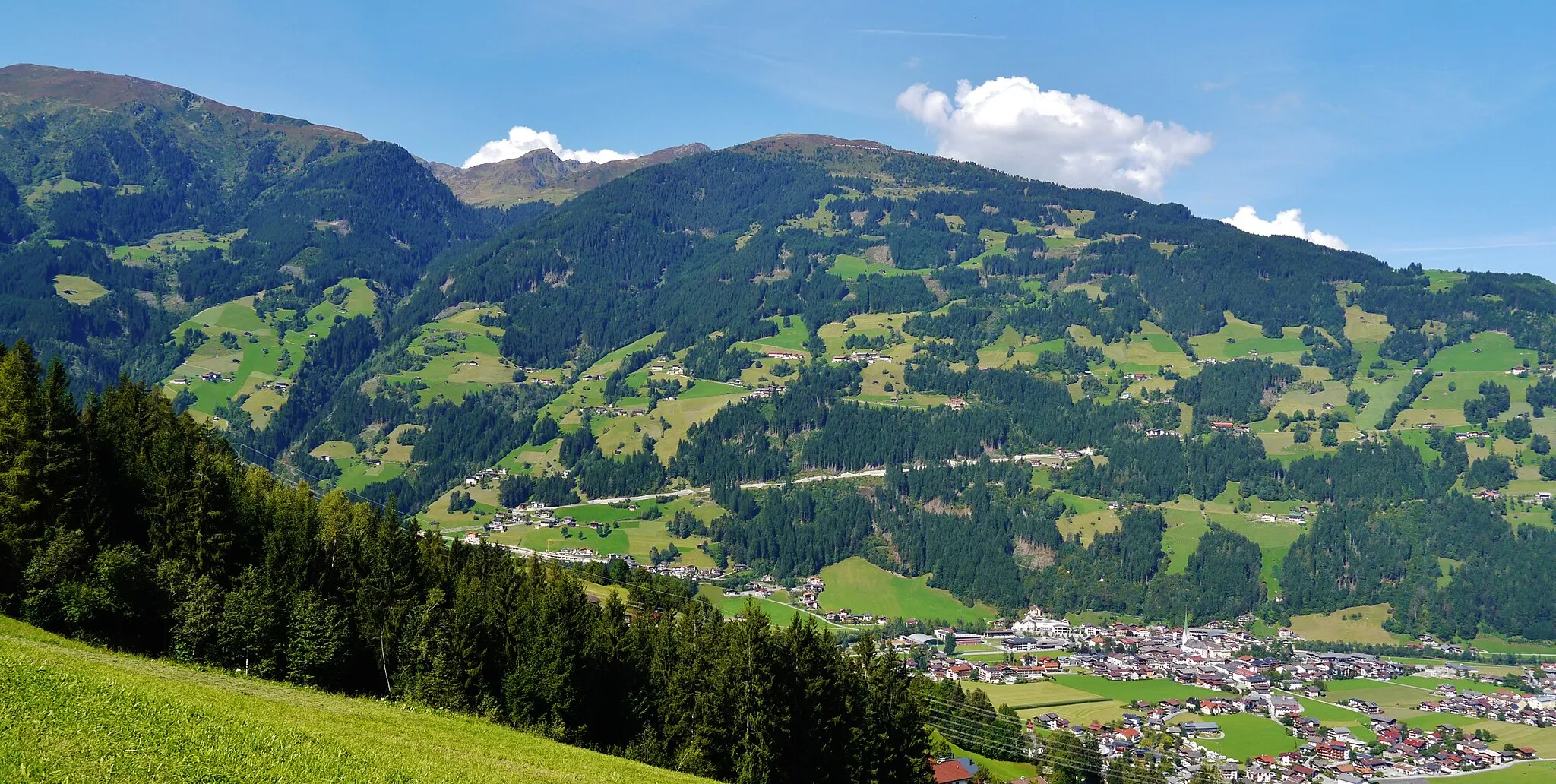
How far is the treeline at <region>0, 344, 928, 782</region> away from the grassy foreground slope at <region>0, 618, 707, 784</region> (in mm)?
6336

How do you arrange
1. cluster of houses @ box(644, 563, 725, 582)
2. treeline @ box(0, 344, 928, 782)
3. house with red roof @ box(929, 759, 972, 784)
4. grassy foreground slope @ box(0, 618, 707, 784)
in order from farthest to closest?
cluster of houses @ box(644, 563, 725, 582)
house with red roof @ box(929, 759, 972, 784)
treeline @ box(0, 344, 928, 782)
grassy foreground slope @ box(0, 618, 707, 784)

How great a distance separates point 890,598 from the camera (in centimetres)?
18738

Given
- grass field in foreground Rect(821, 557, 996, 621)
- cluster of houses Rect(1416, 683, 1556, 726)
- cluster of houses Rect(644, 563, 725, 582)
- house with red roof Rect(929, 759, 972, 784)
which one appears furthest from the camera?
grass field in foreground Rect(821, 557, 996, 621)

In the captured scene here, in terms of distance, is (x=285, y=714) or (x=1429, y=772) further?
(x=1429, y=772)

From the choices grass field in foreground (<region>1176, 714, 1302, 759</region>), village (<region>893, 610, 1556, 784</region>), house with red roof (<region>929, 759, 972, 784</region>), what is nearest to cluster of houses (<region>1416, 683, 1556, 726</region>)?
village (<region>893, 610, 1556, 784</region>)

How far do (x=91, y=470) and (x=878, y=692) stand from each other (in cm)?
4346

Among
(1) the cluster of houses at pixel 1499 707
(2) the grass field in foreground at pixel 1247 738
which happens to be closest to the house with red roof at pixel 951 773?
(2) the grass field in foreground at pixel 1247 738

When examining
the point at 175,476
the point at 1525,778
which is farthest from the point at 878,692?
the point at 1525,778

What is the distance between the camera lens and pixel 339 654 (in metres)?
45.1

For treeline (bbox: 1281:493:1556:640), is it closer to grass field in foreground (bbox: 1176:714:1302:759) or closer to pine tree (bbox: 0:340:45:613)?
grass field in foreground (bbox: 1176:714:1302:759)

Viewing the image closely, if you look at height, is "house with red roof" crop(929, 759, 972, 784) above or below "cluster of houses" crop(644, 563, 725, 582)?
above

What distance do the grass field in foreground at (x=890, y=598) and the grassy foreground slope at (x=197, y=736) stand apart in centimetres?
15049

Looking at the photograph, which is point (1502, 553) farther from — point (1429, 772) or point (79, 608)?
point (79, 608)

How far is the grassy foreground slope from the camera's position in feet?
65.4
